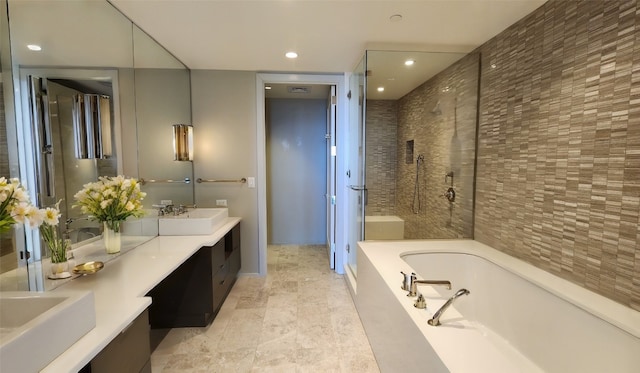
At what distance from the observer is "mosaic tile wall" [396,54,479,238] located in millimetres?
2542

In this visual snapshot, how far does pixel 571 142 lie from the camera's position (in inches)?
61.5

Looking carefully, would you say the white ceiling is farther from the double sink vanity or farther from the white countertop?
the white countertop

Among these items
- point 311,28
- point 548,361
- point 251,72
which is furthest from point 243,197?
point 548,361

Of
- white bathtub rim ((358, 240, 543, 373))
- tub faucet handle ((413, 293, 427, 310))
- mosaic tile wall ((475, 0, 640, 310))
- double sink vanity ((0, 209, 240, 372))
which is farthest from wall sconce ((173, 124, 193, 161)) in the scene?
mosaic tile wall ((475, 0, 640, 310))

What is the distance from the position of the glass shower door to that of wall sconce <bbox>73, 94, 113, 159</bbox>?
212cm

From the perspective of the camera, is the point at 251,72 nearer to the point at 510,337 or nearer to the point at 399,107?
the point at 399,107

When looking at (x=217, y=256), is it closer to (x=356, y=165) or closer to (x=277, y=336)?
(x=277, y=336)

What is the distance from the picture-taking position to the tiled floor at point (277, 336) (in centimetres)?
186

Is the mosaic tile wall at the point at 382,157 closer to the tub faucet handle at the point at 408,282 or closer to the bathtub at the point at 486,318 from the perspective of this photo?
the bathtub at the point at 486,318

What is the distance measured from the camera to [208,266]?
223 centimetres

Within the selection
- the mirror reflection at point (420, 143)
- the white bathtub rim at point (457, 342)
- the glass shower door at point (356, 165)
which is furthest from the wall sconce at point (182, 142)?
the white bathtub rim at point (457, 342)

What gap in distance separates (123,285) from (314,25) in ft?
6.60

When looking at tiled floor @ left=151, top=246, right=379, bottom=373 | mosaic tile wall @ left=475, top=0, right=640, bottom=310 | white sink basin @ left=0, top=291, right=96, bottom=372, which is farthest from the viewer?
tiled floor @ left=151, top=246, right=379, bottom=373

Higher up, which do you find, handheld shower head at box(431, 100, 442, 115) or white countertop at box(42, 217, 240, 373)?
handheld shower head at box(431, 100, 442, 115)
